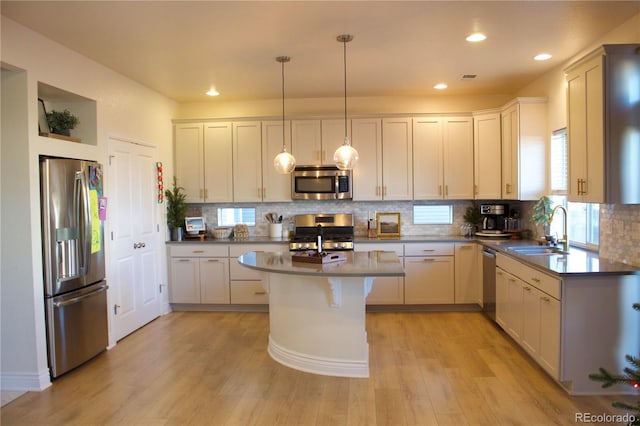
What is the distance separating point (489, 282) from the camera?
15.0ft

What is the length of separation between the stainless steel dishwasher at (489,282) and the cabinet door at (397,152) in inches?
49.4

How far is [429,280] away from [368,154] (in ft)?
5.69

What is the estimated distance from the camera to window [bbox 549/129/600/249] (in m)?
3.79

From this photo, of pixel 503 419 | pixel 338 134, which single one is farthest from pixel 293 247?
pixel 503 419

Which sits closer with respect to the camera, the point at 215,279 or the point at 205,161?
the point at 215,279

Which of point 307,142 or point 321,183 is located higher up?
point 307,142

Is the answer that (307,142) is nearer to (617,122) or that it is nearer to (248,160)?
(248,160)

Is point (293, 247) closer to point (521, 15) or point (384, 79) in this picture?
point (384, 79)

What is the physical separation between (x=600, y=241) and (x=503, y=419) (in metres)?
1.86

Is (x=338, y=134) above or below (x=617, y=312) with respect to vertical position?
above

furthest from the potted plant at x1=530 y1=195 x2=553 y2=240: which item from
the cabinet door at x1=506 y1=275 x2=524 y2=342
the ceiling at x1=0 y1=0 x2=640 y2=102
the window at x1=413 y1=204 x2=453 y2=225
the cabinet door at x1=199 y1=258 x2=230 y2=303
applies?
the cabinet door at x1=199 y1=258 x2=230 y2=303

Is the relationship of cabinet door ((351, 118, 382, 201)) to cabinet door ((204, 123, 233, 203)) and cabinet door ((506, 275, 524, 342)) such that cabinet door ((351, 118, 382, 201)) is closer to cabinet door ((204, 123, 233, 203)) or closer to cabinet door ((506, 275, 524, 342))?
cabinet door ((204, 123, 233, 203))

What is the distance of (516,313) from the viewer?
12.3 ft

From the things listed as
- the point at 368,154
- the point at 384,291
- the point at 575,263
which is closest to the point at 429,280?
the point at 384,291
